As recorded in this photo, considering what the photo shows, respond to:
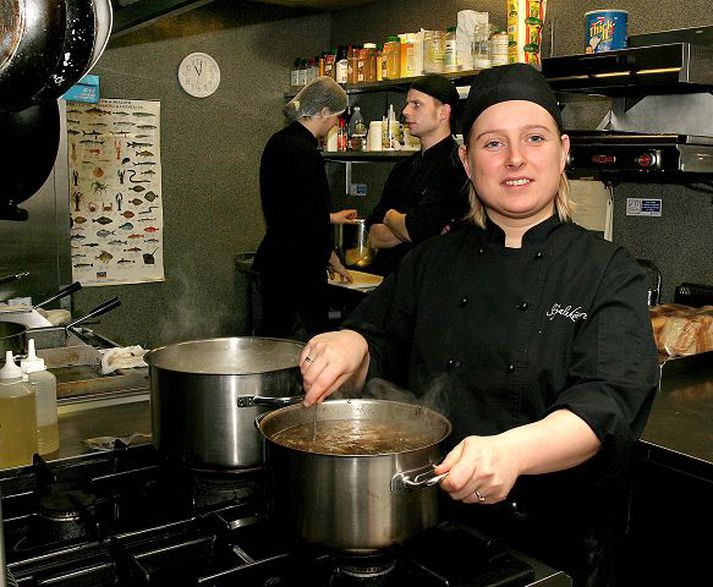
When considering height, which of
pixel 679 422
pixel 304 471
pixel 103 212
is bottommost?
pixel 679 422

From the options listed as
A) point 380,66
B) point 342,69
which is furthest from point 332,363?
point 342,69

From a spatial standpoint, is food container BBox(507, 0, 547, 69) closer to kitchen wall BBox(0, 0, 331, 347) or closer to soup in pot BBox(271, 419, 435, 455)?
kitchen wall BBox(0, 0, 331, 347)

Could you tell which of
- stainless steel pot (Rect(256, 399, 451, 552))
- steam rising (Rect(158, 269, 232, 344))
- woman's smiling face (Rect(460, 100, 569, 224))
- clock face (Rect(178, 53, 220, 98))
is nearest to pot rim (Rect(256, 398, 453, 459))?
stainless steel pot (Rect(256, 399, 451, 552))

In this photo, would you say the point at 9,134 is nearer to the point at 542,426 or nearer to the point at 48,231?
the point at 542,426

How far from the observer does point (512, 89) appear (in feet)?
5.24

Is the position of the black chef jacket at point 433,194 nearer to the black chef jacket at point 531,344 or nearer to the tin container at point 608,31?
the tin container at point 608,31

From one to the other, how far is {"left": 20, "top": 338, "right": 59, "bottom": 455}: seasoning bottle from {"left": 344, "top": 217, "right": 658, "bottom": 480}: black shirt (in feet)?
2.20

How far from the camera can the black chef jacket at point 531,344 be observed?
1.42 m

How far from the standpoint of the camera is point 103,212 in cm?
525

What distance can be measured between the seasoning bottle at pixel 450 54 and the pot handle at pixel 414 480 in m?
3.30

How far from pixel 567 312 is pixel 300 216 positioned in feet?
9.10

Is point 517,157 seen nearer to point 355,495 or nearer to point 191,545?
point 355,495

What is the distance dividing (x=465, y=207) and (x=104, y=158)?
8.74 ft

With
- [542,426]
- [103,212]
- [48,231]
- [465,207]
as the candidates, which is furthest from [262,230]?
[542,426]
